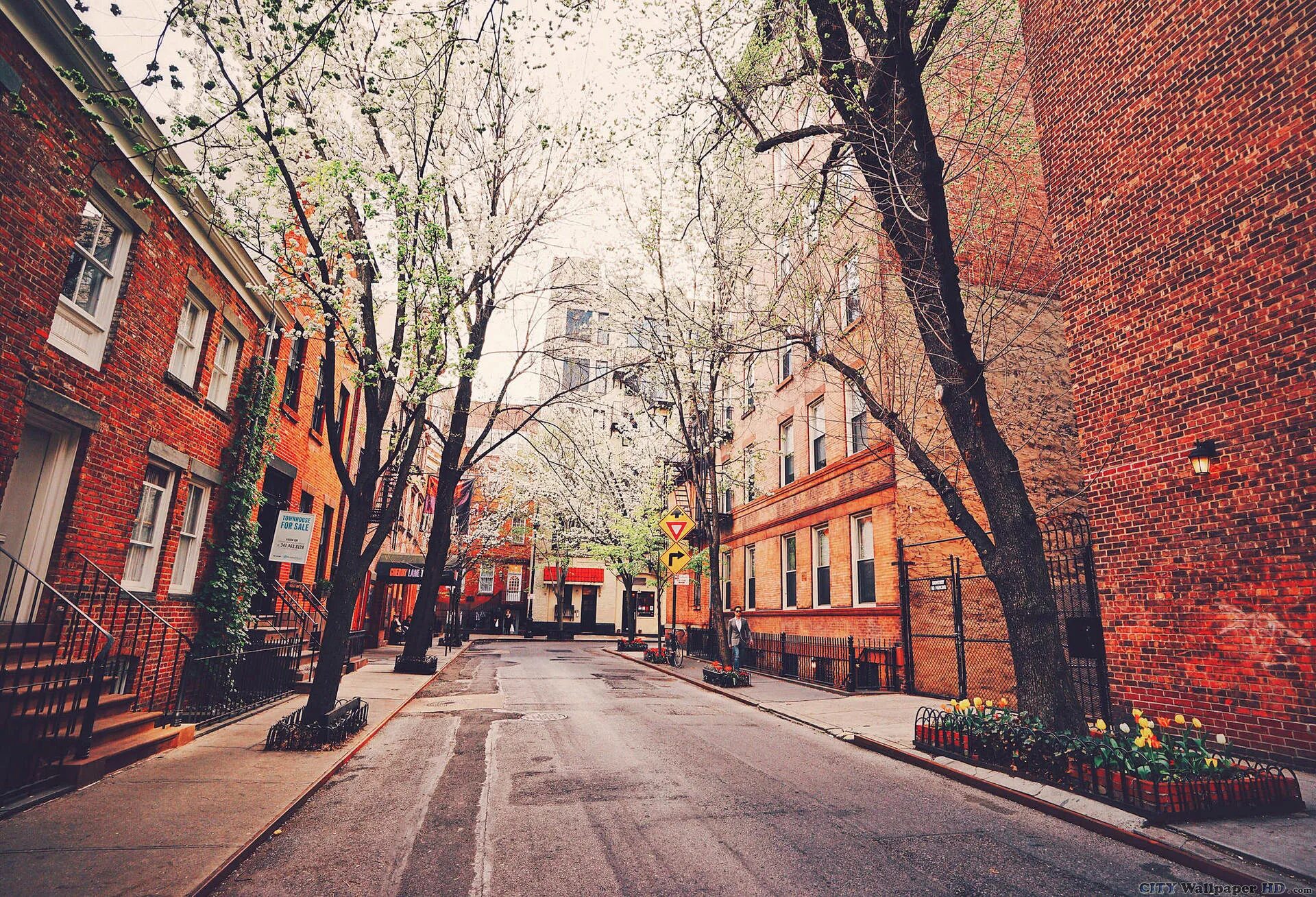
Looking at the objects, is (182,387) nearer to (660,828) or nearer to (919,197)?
(660,828)

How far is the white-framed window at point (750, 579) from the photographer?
81.8 ft

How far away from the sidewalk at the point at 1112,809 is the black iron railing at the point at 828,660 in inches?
84.5

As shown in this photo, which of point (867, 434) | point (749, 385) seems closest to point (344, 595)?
point (867, 434)

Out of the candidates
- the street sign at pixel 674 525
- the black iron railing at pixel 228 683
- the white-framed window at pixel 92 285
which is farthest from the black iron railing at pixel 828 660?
the white-framed window at pixel 92 285

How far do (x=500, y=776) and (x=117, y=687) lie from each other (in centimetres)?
528

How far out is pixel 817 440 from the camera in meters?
20.1

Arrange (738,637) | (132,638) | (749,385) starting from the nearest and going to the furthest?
(132,638)
(738,637)
(749,385)

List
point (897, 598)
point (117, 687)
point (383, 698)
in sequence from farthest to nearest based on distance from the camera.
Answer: point (897, 598)
point (383, 698)
point (117, 687)

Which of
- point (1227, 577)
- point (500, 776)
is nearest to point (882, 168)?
point (1227, 577)

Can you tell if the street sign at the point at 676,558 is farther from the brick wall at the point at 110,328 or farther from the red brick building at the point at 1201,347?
the brick wall at the point at 110,328

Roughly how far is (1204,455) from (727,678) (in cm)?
1086

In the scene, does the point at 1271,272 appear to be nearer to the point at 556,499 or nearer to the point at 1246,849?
the point at 1246,849

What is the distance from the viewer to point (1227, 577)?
7609 mm

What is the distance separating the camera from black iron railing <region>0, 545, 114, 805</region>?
5.71 meters
